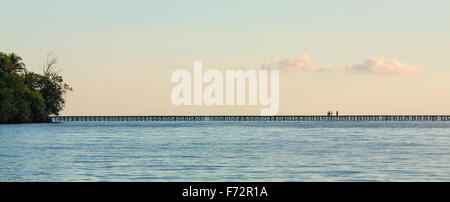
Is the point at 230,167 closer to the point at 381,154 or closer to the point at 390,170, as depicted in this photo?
the point at 390,170

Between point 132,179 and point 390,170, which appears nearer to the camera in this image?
point 132,179

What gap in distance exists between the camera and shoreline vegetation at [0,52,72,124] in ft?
399

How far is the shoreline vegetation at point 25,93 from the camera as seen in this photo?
122 m

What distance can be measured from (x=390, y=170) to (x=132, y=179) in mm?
13225

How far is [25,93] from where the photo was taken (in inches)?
5044

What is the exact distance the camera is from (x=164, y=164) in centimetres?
3703

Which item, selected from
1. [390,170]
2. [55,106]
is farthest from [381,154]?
[55,106]

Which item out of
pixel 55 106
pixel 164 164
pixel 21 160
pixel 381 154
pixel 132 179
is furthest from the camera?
pixel 55 106

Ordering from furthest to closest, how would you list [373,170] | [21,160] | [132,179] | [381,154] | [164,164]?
[381,154] < [21,160] < [164,164] < [373,170] < [132,179]

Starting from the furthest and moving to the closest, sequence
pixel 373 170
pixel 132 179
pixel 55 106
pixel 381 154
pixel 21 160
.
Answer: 1. pixel 55 106
2. pixel 381 154
3. pixel 21 160
4. pixel 373 170
5. pixel 132 179
